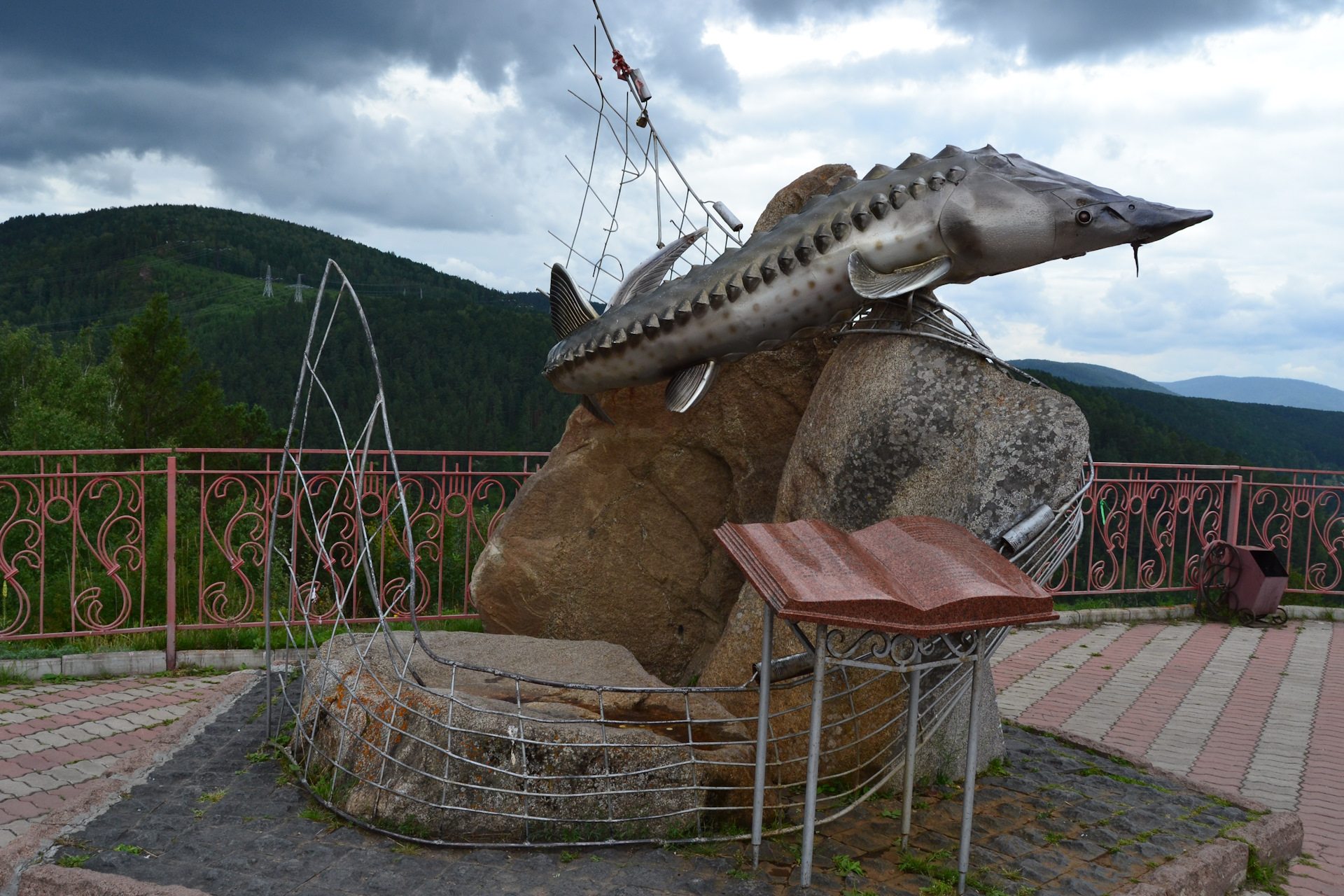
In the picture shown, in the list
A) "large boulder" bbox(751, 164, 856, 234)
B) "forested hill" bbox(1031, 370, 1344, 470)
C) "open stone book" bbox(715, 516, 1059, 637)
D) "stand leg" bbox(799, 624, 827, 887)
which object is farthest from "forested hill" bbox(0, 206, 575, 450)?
"stand leg" bbox(799, 624, 827, 887)

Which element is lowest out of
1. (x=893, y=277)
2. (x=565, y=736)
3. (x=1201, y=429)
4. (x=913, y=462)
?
(x=565, y=736)

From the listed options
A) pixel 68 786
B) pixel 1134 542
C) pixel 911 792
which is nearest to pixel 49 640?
pixel 68 786

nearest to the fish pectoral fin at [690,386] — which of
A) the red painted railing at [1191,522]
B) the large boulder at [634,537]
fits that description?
the large boulder at [634,537]

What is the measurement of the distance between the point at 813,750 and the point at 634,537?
7.11ft

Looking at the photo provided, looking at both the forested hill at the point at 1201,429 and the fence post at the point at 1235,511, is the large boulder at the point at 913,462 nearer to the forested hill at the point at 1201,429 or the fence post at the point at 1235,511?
the fence post at the point at 1235,511

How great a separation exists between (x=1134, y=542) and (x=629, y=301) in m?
7.36

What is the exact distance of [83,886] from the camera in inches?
102

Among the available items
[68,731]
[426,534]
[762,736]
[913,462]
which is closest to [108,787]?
[68,731]

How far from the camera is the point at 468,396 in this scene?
41.4 metres

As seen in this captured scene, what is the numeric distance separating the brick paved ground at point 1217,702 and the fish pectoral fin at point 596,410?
3.06 metres

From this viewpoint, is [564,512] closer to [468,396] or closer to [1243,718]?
[1243,718]

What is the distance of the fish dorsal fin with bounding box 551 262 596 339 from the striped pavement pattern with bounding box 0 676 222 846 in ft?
9.33

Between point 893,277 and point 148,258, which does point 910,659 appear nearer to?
point 893,277

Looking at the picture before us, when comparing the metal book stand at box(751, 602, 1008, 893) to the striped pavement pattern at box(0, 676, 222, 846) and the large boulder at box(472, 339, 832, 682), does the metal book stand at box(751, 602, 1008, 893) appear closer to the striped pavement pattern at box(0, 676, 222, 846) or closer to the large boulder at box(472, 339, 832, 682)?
the large boulder at box(472, 339, 832, 682)
